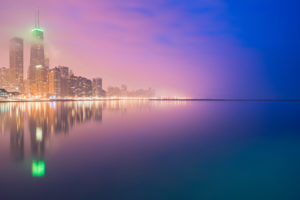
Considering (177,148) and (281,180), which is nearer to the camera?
(281,180)

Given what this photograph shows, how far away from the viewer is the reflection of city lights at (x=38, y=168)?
8.02 m

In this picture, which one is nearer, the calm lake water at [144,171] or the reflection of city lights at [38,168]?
the calm lake water at [144,171]

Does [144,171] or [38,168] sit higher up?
[38,168]

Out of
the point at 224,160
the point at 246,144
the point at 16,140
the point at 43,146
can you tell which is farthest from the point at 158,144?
the point at 16,140

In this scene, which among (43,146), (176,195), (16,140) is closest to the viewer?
(176,195)

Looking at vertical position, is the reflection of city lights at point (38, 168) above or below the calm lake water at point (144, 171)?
above

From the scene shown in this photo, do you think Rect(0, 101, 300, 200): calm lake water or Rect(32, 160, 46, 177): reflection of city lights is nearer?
Rect(0, 101, 300, 200): calm lake water

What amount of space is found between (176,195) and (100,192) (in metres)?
2.82

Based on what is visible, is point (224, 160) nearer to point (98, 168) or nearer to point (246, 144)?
point (246, 144)

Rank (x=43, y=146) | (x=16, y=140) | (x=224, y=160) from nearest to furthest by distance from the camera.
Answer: (x=224, y=160)
(x=43, y=146)
(x=16, y=140)

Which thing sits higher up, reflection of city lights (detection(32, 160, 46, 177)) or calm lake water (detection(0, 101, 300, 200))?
reflection of city lights (detection(32, 160, 46, 177))

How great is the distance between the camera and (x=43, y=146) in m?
12.3

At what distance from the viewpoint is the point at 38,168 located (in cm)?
864

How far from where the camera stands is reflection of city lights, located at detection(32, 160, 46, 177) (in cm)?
802
